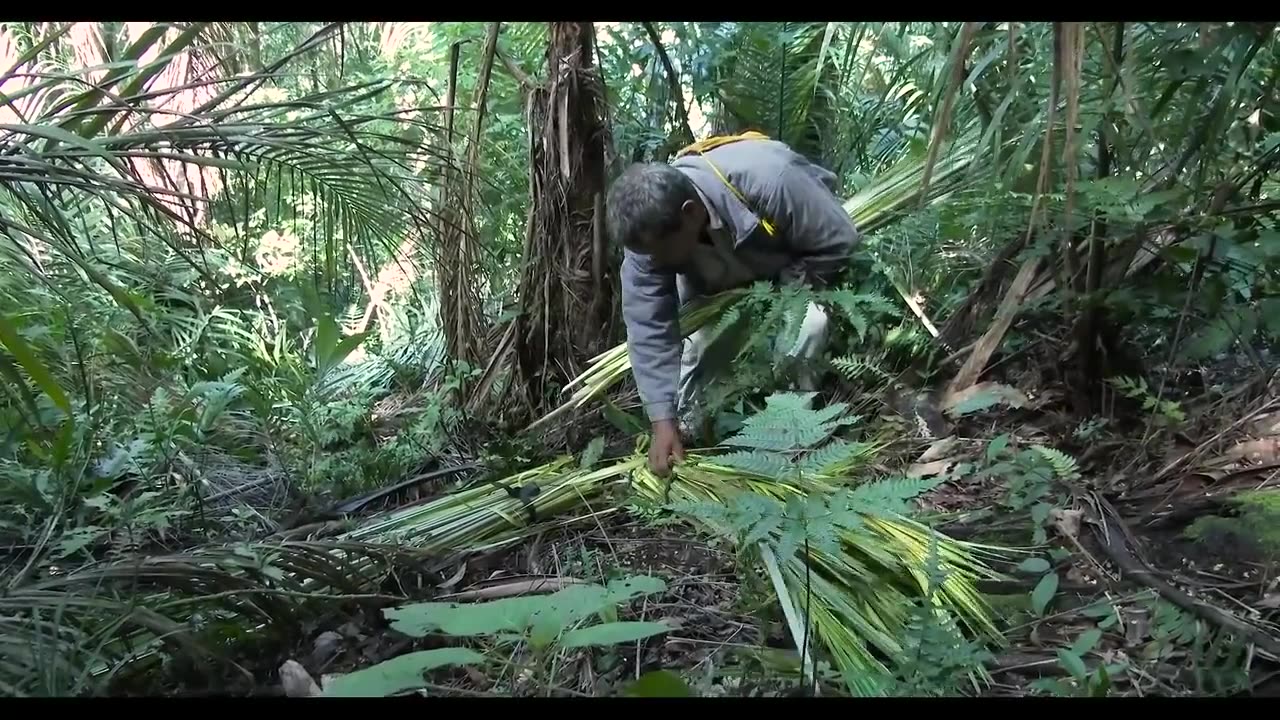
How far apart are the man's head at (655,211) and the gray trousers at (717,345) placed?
0.46 ft

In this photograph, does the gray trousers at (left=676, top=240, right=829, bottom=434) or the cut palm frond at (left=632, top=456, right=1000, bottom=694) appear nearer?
the cut palm frond at (left=632, top=456, right=1000, bottom=694)

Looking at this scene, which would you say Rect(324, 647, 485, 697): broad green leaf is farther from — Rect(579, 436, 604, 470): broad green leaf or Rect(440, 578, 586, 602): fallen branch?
Rect(579, 436, 604, 470): broad green leaf

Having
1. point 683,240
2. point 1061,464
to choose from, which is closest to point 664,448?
point 683,240

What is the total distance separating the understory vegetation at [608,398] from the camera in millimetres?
929

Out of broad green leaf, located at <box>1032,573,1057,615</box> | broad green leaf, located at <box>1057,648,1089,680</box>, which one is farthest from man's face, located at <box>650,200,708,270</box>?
broad green leaf, located at <box>1057,648,1089,680</box>

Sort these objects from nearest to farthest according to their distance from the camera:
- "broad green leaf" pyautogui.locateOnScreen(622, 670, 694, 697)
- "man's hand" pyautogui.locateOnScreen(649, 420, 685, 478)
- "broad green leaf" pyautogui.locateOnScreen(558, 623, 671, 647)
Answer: "broad green leaf" pyautogui.locateOnScreen(622, 670, 694, 697)
"broad green leaf" pyautogui.locateOnScreen(558, 623, 671, 647)
"man's hand" pyautogui.locateOnScreen(649, 420, 685, 478)

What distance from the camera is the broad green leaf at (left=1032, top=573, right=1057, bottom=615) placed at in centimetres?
104

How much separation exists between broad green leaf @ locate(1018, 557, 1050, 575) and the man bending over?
26.5 inches

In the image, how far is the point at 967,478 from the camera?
1.38 meters

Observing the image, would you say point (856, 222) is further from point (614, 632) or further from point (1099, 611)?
point (614, 632)

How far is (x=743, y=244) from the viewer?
183 centimetres

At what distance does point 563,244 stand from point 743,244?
0.47 m
